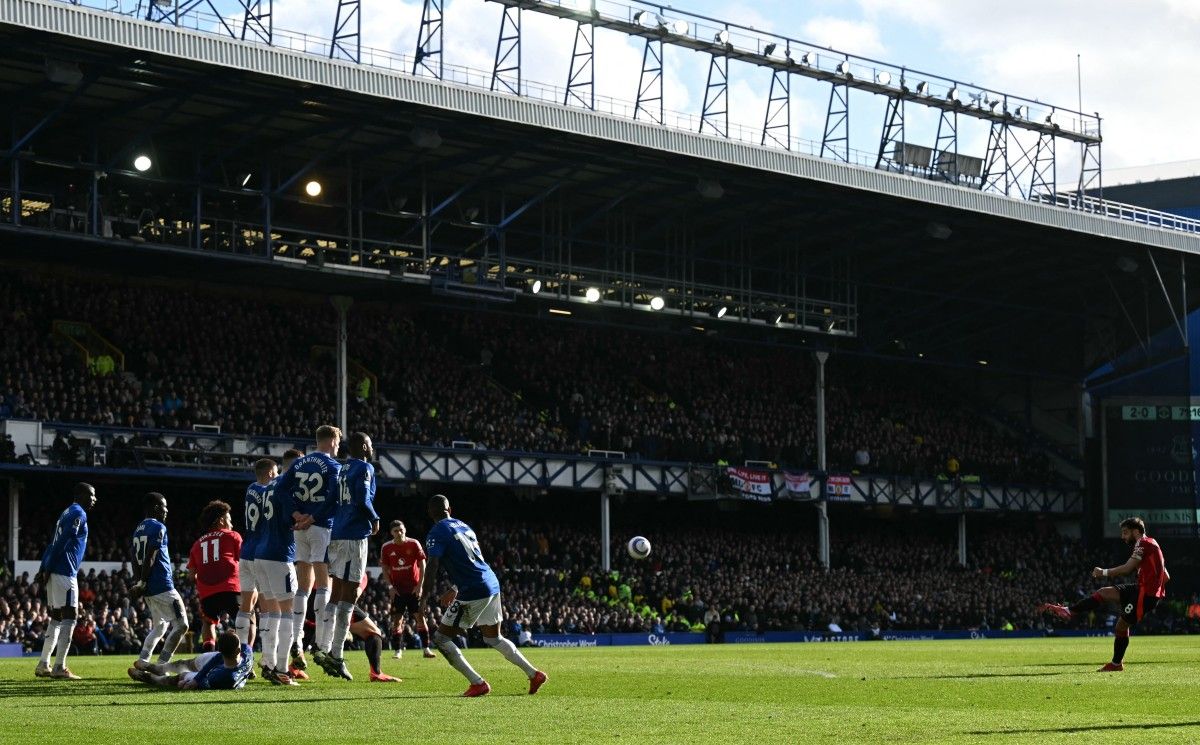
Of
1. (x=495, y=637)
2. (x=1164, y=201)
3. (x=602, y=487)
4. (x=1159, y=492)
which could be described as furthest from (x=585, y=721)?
(x=1164, y=201)

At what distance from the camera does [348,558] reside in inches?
733

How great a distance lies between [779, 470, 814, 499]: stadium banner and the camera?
198 ft

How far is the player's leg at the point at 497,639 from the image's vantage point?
54.9 ft

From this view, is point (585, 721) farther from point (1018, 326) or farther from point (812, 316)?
point (1018, 326)

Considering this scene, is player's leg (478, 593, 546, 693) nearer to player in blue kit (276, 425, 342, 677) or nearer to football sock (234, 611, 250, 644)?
player in blue kit (276, 425, 342, 677)

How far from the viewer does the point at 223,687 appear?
1762cm

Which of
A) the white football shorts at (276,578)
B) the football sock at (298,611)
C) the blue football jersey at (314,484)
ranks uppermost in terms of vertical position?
the blue football jersey at (314,484)

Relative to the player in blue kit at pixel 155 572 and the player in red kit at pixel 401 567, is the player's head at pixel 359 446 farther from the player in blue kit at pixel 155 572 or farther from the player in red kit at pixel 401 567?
the player in red kit at pixel 401 567

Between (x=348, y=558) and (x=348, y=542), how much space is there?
6.9 inches

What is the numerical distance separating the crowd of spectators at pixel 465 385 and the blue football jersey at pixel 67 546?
917 inches

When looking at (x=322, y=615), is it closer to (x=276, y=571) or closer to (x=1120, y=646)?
(x=276, y=571)

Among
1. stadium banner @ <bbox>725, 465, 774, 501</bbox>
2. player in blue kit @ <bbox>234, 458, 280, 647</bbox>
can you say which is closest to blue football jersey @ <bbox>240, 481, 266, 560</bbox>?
player in blue kit @ <bbox>234, 458, 280, 647</bbox>

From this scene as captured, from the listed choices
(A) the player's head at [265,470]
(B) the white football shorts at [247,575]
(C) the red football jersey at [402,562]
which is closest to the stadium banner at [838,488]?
(C) the red football jersey at [402,562]

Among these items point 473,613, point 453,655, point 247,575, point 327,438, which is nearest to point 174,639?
point 247,575
